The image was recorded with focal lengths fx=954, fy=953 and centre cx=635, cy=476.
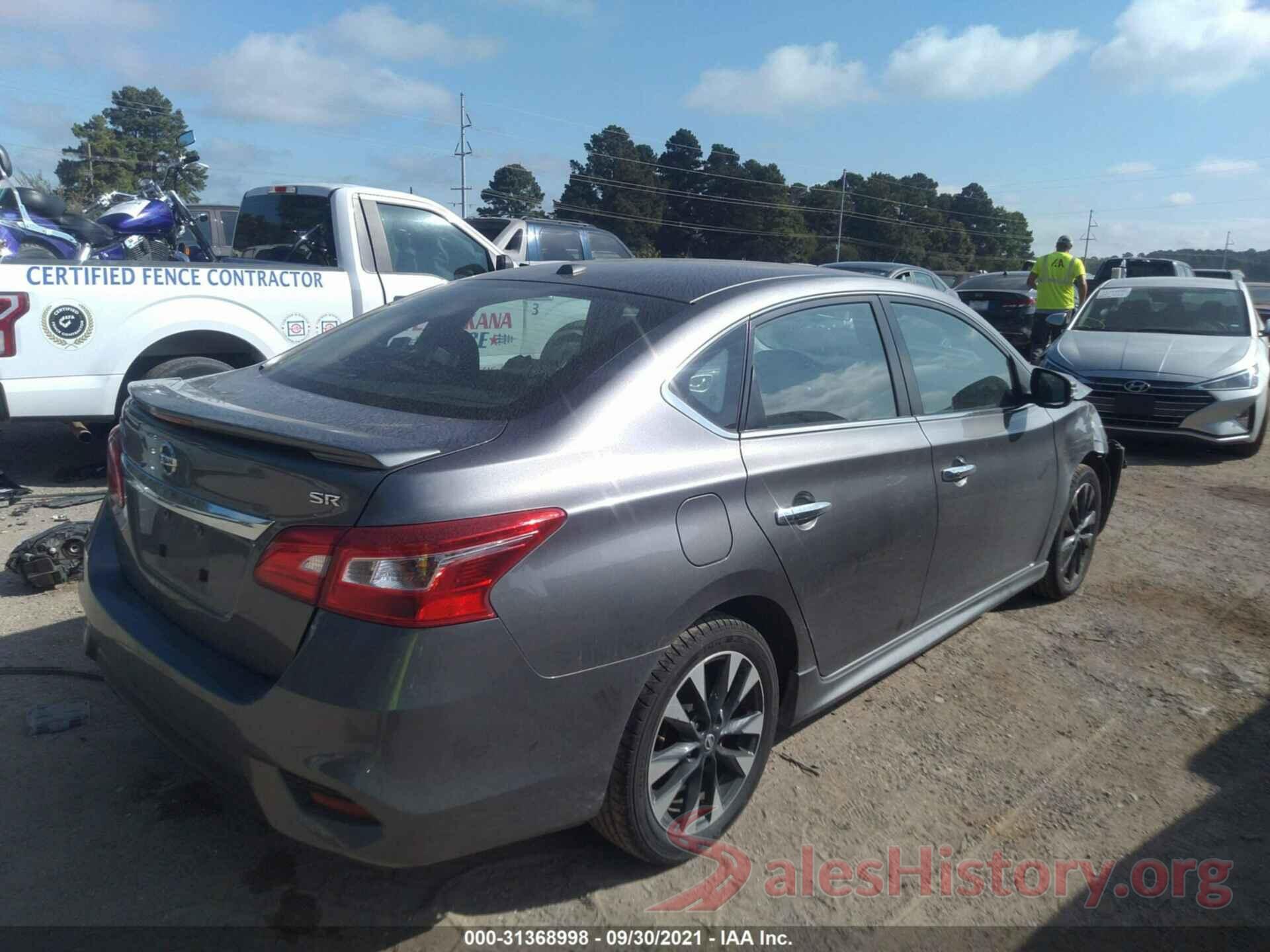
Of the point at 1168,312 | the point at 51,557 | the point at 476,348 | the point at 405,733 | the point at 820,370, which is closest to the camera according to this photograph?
the point at 405,733

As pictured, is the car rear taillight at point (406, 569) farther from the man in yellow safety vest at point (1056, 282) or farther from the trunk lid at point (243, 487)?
the man in yellow safety vest at point (1056, 282)

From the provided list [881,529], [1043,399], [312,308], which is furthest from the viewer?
[312,308]

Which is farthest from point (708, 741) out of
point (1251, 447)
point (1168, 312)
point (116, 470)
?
point (1168, 312)

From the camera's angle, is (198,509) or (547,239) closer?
(198,509)

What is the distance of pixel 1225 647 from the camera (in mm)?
4422

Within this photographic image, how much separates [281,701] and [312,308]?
4.80 meters

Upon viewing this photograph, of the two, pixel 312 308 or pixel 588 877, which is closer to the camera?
pixel 588 877

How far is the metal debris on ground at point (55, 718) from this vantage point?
3.18 m

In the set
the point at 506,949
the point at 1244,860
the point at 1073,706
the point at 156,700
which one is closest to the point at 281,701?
the point at 156,700

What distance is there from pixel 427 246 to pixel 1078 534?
4910 mm

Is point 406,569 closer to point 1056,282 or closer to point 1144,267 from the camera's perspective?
point 1056,282

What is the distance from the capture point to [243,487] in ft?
7.29

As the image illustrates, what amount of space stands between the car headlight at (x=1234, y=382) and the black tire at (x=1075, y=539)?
3.98 metres

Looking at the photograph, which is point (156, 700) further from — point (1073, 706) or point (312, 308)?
point (312, 308)
